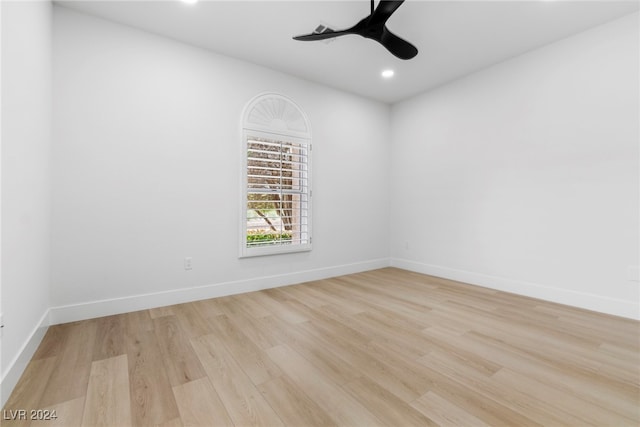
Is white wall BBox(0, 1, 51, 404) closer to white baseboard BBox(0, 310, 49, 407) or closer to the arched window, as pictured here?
white baseboard BBox(0, 310, 49, 407)

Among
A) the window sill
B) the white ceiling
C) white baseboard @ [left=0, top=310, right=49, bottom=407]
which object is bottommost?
white baseboard @ [left=0, top=310, right=49, bottom=407]

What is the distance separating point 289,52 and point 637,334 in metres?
4.19

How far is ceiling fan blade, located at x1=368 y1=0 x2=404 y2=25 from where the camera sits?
1.92m

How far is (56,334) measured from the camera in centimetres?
225

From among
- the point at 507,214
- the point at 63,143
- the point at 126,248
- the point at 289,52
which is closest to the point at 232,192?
the point at 126,248

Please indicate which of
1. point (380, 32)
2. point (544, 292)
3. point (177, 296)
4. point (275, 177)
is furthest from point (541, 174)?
point (177, 296)

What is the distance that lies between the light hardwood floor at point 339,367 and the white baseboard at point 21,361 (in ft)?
0.15

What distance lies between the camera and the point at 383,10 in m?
2.01

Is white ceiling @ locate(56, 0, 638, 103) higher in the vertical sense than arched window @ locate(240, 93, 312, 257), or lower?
higher

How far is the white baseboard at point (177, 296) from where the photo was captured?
8.25ft

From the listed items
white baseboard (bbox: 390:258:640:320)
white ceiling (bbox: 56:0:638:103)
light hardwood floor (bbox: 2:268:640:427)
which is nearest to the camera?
light hardwood floor (bbox: 2:268:640:427)

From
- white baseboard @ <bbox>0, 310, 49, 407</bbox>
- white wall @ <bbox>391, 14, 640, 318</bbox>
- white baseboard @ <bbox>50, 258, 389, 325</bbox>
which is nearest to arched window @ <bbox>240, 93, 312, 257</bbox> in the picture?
white baseboard @ <bbox>50, 258, 389, 325</bbox>

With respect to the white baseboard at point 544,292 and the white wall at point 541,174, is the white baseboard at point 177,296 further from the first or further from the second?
Result: the white wall at point 541,174

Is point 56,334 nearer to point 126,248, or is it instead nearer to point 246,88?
point 126,248
